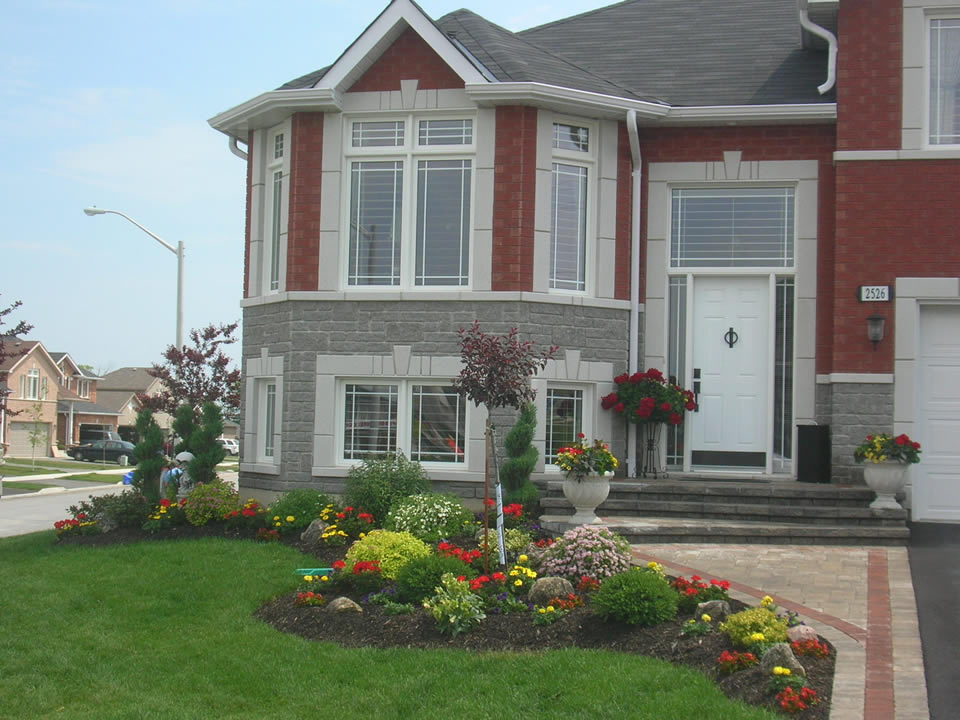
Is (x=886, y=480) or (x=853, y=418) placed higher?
(x=853, y=418)

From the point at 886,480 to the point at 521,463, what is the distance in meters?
3.66

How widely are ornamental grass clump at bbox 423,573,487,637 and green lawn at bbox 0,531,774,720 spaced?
1.43 ft

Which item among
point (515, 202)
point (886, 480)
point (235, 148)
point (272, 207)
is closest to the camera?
point (886, 480)

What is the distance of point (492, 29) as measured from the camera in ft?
45.0

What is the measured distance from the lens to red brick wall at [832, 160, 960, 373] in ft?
37.6

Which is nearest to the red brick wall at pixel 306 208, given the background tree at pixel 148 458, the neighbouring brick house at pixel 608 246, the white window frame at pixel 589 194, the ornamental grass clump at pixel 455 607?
the neighbouring brick house at pixel 608 246

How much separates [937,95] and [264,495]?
898 centimetres

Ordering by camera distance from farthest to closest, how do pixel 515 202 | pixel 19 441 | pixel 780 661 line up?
1. pixel 19 441
2. pixel 515 202
3. pixel 780 661

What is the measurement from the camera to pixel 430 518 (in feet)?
33.2

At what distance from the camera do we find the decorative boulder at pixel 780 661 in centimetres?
579

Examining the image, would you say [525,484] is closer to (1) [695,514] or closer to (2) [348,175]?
(1) [695,514]

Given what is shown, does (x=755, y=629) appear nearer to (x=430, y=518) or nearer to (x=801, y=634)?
(x=801, y=634)

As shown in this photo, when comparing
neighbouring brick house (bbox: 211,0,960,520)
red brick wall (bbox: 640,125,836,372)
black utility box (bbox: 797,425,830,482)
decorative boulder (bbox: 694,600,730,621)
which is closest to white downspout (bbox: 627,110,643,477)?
neighbouring brick house (bbox: 211,0,960,520)

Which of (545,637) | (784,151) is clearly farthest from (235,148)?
(545,637)
